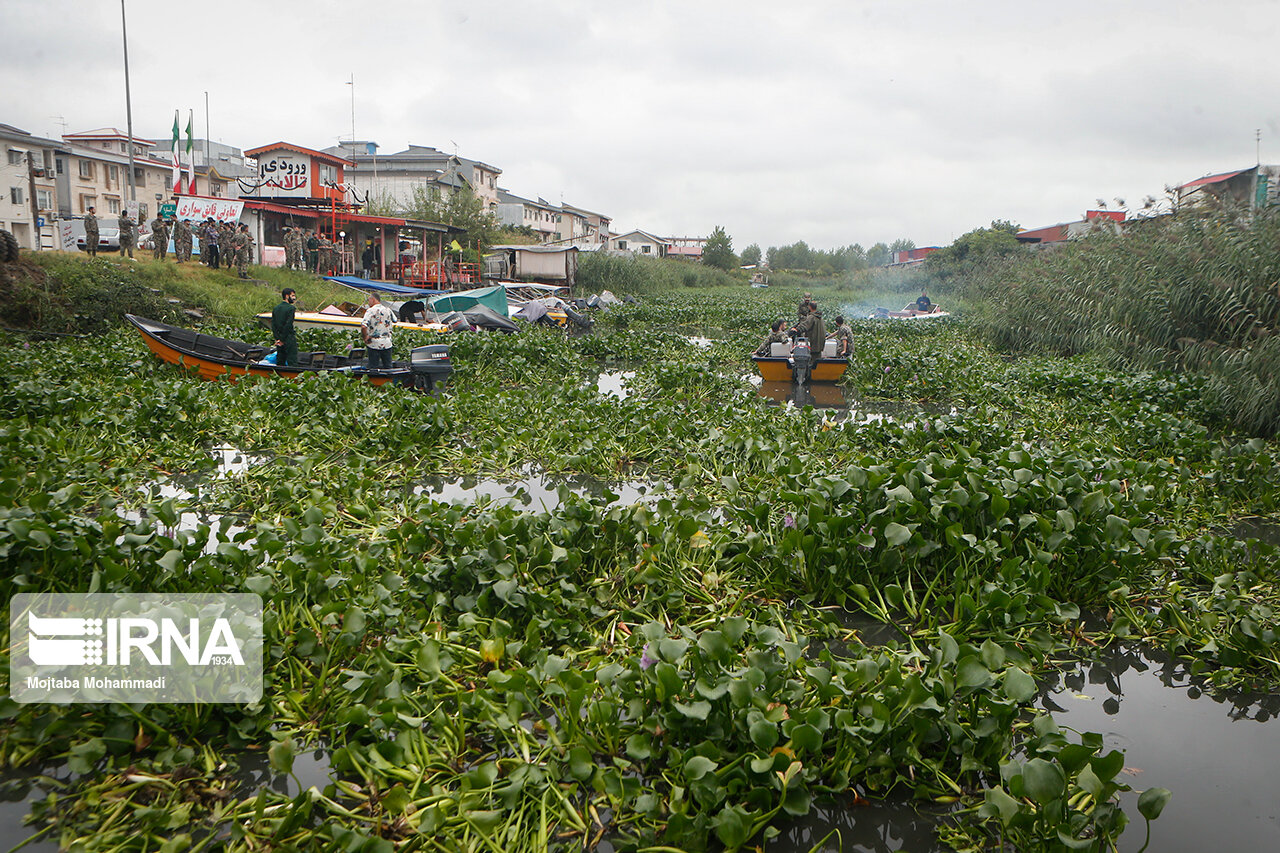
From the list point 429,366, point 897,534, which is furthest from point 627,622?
point 429,366

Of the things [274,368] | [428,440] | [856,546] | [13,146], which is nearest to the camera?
[856,546]

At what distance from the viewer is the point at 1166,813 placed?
3412mm

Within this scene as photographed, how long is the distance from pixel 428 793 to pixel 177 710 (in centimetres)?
121

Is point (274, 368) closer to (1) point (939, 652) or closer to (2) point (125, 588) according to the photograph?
(2) point (125, 588)

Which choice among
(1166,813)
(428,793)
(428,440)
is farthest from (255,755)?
(428,440)

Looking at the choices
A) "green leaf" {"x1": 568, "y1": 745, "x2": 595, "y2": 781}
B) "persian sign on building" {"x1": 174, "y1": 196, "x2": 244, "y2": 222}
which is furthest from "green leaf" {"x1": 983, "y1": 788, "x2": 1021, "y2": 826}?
"persian sign on building" {"x1": 174, "y1": 196, "x2": 244, "y2": 222}

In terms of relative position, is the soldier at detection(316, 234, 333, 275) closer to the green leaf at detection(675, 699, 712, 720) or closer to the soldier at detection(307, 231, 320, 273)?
the soldier at detection(307, 231, 320, 273)

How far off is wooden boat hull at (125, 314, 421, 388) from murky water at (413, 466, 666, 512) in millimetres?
4172

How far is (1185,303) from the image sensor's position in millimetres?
12570

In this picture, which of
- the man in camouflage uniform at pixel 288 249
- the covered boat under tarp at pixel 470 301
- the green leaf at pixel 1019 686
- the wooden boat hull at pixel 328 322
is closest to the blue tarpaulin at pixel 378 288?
the covered boat under tarp at pixel 470 301

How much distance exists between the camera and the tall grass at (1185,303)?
33.5ft

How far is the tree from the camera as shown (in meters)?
83.7

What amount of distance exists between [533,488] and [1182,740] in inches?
218

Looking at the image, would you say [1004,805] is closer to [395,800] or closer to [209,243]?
[395,800]
